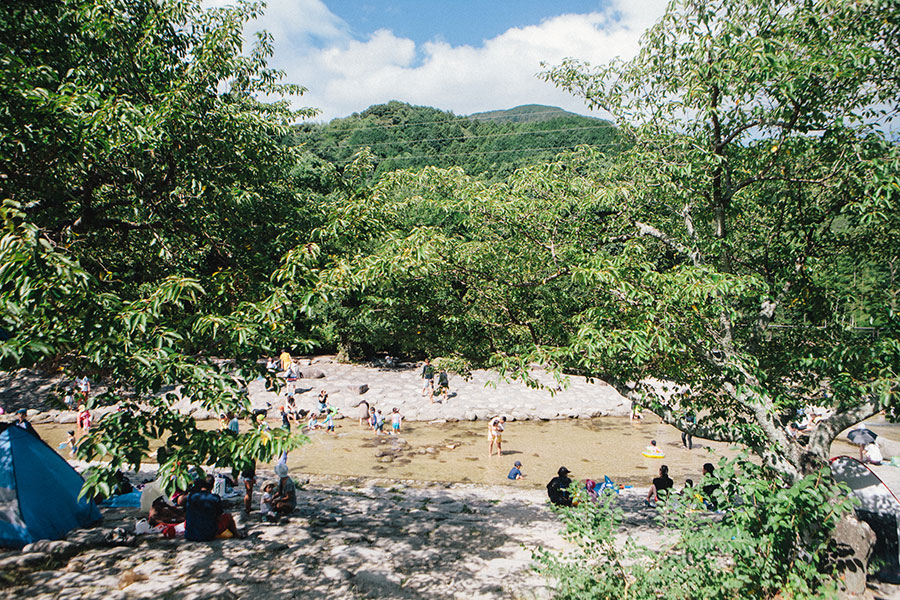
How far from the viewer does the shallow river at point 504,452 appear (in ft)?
54.6

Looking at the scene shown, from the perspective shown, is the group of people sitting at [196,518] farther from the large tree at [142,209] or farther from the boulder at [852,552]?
the boulder at [852,552]

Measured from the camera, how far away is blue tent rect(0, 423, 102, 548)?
28.5ft

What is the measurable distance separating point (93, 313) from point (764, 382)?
28.1ft

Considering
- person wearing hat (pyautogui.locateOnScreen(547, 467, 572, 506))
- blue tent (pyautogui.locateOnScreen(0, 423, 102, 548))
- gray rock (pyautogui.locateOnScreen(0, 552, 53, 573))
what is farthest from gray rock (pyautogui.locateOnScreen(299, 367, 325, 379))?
gray rock (pyautogui.locateOnScreen(0, 552, 53, 573))

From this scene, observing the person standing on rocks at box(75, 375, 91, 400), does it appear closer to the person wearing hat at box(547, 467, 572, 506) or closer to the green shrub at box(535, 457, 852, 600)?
the green shrub at box(535, 457, 852, 600)

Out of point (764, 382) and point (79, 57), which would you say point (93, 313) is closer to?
point (79, 57)

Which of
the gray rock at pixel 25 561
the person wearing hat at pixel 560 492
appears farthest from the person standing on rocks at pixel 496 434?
the gray rock at pixel 25 561

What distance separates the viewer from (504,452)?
752 inches

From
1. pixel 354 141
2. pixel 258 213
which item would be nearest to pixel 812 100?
pixel 258 213

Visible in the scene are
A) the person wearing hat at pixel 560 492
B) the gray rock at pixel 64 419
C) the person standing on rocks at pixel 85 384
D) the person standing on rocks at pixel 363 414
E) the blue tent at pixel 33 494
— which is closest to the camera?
the person standing on rocks at pixel 85 384

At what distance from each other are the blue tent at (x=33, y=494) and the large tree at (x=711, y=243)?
690 cm

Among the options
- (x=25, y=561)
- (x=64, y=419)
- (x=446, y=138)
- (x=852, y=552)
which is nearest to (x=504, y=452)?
(x=852, y=552)

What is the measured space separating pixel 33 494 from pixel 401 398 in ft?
58.4

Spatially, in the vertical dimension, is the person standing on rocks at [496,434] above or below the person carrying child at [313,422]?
below
